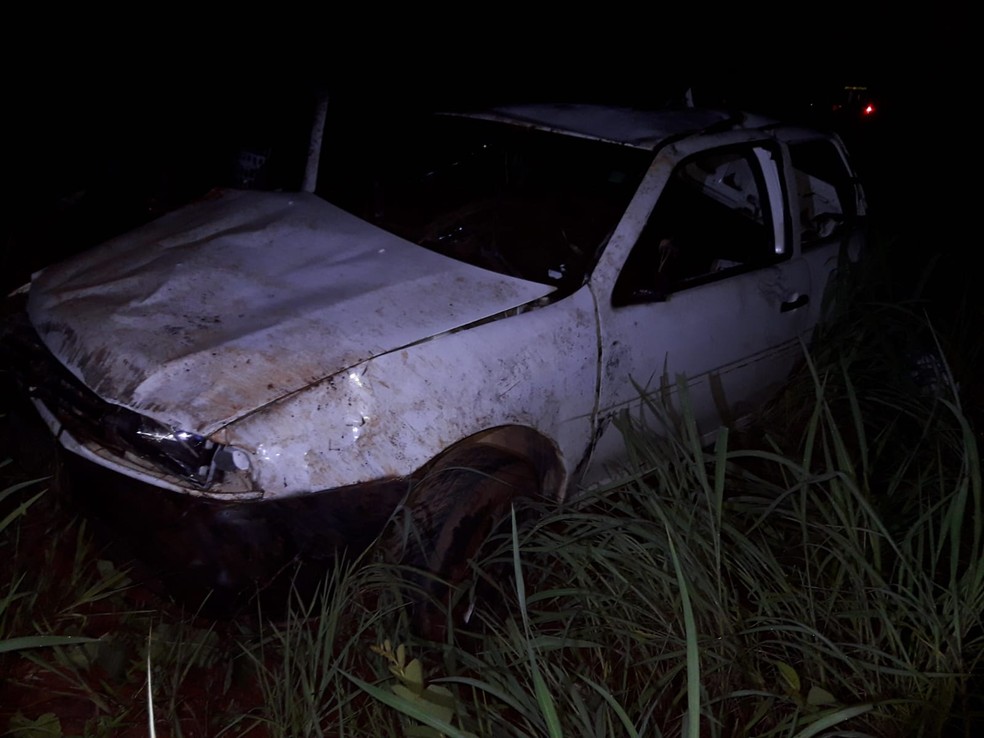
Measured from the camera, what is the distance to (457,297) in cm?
229

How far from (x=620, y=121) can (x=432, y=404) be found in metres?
1.59

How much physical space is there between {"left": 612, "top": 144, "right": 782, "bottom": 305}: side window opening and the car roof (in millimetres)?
153

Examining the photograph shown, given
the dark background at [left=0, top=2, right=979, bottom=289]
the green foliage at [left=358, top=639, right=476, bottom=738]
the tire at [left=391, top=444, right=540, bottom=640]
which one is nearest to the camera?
the green foliage at [left=358, top=639, right=476, bottom=738]

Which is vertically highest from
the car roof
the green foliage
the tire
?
the car roof

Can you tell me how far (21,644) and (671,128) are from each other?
262cm

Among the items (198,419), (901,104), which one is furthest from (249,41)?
(901,104)

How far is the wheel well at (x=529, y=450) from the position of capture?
212cm

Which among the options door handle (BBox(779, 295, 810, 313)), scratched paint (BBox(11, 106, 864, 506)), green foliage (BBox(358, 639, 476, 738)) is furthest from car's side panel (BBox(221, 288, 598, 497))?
door handle (BBox(779, 295, 810, 313))

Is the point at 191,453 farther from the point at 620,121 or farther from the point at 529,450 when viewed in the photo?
the point at 620,121

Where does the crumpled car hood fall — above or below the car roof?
below

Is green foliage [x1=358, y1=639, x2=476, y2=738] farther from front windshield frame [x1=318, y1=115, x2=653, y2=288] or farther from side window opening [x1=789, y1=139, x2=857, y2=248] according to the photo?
side window opening [x1=789, y1=139, x2=857, y2=248]

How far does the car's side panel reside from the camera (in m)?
1.86

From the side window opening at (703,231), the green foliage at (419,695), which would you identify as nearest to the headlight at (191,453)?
the green foliage at (419,695)

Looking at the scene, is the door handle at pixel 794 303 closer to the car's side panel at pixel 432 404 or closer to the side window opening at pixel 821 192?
the side window opening at pixel 821 192
